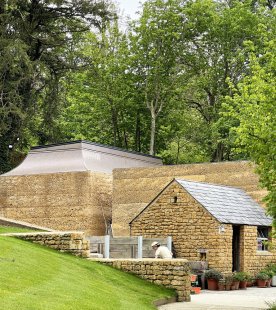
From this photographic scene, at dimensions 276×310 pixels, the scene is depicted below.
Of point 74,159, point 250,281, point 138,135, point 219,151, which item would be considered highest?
point 138,135

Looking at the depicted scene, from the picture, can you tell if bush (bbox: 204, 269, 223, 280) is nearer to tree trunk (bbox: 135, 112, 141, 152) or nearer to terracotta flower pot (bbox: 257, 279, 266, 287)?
terracotta flower pot (bbox: 257, 279, 266, 287)

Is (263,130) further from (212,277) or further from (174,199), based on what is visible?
(174,199)

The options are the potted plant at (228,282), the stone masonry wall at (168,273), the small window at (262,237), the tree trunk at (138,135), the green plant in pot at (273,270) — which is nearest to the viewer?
the stone masonry wall at (168,273)

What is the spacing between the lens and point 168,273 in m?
21.3

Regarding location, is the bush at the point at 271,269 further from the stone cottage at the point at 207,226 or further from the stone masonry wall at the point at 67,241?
the stone masonry wall at the point at 67,241

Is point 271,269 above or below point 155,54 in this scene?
below

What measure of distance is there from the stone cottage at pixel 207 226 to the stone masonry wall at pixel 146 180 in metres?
3.16

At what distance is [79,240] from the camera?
22.9 m

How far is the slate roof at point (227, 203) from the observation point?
29141 mm

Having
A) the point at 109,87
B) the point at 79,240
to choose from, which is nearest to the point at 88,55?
the point at 109,87

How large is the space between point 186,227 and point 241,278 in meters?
2.98

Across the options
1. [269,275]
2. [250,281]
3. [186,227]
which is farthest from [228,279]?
[269,275]

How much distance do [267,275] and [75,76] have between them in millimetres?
30298

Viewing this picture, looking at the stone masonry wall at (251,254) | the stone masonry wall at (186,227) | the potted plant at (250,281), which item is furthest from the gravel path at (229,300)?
the stone masonry wall at (251,254)
